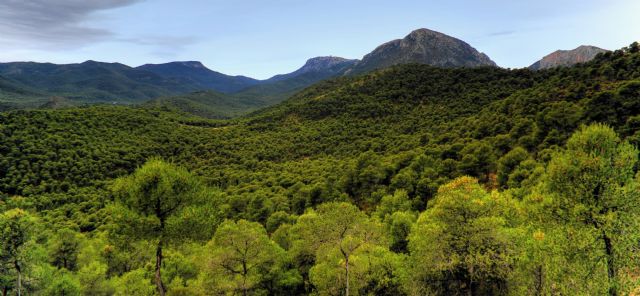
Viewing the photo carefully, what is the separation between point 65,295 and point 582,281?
44.6 metres

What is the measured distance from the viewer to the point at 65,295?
34.3 m

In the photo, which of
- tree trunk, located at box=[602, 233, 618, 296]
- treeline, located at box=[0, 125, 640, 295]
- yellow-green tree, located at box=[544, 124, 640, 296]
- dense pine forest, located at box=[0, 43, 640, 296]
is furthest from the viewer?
dense pine forest, located at box=[0, 43, 640, 296]

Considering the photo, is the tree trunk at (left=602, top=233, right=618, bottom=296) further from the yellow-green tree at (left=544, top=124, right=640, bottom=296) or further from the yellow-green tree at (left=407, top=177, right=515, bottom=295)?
the yellow-green tree at (left=407, top=177, right=515, bottom=295)

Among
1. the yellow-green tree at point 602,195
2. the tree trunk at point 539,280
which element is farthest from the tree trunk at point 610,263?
the tree trunk at point 539,280

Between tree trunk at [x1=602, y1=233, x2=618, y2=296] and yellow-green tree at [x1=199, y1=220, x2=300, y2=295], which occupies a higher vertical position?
tree trunk at [x1=602, y1=233, x2=618, y2=296]

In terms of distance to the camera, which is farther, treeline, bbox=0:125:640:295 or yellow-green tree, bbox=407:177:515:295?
yellow-green tree, bbox=407:177:515:295

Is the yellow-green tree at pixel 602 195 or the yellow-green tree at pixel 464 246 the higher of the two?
the yellow-green tree at pixel 602 195

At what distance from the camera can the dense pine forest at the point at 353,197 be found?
19.6m

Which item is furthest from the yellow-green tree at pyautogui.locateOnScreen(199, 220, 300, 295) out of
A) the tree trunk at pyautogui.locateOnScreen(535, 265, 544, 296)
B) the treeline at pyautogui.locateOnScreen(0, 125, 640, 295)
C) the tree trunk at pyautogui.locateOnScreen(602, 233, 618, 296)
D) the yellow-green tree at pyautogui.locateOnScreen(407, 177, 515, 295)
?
the tree trunk at pyautogui.locateOnScreen(602, 233, 618, 296)

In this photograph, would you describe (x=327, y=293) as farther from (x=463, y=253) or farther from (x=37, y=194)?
(x=37, y=194)

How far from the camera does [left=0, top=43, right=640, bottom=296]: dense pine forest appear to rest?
19562 millimetres

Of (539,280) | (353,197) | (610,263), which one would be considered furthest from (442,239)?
(353,197)

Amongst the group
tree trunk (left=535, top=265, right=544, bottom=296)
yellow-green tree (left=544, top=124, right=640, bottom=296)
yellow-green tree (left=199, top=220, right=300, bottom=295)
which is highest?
yellow-green tree (left=544, top=124, right=640, bottom=296)

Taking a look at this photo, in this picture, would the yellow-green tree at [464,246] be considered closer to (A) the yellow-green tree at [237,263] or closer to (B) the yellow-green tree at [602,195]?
(B) the yellow-green tree at [602,195]
